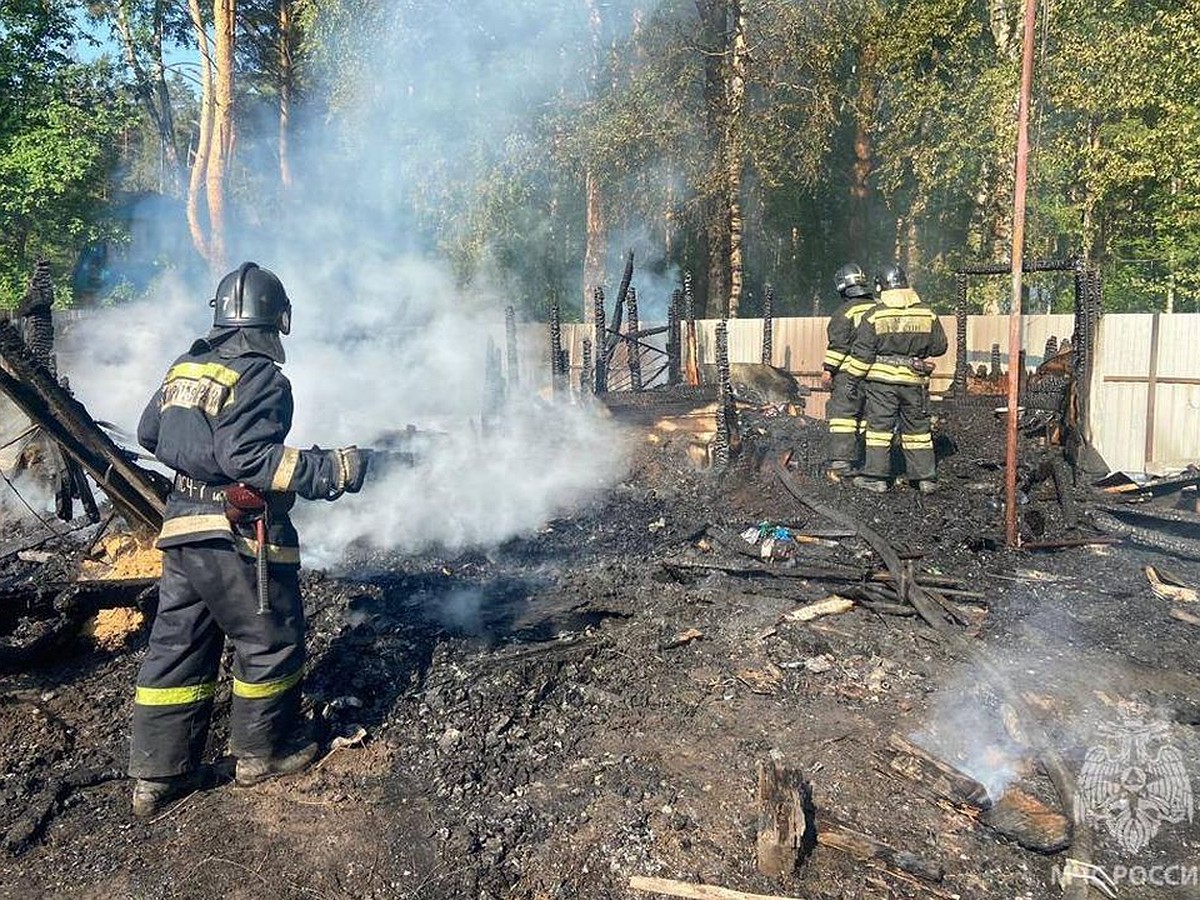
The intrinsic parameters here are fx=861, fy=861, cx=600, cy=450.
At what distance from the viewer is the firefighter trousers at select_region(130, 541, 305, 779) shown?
3.45m

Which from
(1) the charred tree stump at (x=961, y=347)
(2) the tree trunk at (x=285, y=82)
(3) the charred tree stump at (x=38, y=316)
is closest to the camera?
(3) the charred tree stump at (x=38, y=316)

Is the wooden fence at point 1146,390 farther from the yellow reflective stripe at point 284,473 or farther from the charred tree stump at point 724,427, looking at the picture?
the yellow reflective stripe at point 284,473

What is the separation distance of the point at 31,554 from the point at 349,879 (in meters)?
4.54

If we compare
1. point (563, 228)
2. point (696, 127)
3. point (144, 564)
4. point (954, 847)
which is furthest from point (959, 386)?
point (563, 228)

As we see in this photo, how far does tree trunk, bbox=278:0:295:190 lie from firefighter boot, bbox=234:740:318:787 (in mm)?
21246

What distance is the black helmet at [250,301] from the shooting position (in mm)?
3650

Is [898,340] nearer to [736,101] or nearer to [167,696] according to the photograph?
[167,696]

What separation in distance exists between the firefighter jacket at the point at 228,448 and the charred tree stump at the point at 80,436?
105 cm

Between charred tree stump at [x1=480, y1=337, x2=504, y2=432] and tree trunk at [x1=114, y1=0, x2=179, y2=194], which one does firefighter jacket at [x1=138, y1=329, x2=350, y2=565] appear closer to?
charred tree stump at [x1=480, y1=337, x2=504, y2=432]

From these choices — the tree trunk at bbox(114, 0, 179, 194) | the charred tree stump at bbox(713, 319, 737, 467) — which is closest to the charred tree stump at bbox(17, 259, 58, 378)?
the charred tree stump at bbox(713, 319, 737, 467)

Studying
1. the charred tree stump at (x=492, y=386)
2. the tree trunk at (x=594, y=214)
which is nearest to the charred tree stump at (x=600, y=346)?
the charred tree stump at (x=492, y=386)

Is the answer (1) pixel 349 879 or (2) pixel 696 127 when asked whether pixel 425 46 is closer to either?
(2) pixel 696 127

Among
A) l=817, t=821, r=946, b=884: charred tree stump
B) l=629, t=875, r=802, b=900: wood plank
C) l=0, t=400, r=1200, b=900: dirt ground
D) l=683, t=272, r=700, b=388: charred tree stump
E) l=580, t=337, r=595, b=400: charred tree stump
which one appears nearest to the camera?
l=629, t=875, r=802, b=900: wood plank

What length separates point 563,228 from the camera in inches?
995
